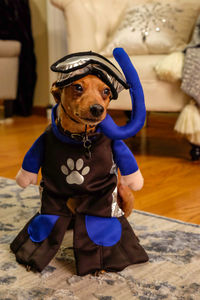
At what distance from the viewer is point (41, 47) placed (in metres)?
3.34

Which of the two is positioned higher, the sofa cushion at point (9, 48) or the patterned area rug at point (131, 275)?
the sofa cushion at point (9, 48)

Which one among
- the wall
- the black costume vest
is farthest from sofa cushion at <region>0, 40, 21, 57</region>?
the black costume vest

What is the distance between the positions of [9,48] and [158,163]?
173 cm

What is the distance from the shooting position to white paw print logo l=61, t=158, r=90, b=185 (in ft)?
2.76

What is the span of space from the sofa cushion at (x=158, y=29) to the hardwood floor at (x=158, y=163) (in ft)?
1.67

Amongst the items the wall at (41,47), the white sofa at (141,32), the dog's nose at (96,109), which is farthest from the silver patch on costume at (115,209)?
the wall at (41,47)

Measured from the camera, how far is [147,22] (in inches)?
78.9

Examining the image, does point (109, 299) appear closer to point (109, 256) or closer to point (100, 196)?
point (109, 256)

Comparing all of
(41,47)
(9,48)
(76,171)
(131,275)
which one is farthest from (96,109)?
(41,47)

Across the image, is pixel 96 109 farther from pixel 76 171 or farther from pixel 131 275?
pixel 131 275

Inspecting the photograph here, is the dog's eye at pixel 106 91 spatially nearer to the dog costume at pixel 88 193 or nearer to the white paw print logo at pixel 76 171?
the dog costume at pixel 88 193

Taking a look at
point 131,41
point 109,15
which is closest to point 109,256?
point 131,41

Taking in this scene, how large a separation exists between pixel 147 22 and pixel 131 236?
1404 mm

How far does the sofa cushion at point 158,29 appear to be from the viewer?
6.37 ft
